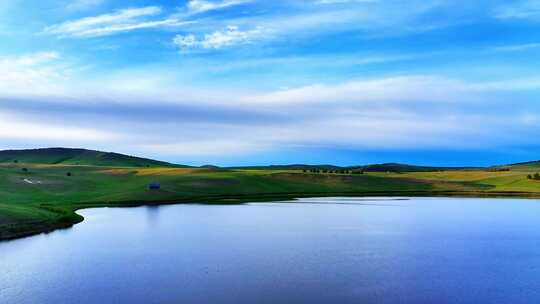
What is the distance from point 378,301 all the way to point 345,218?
4761cm

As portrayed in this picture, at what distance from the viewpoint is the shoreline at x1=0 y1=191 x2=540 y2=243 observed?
211ft

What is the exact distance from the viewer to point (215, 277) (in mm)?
39031

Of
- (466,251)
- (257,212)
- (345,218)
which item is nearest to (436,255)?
(466,251)

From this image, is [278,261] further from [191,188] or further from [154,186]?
[191,188]

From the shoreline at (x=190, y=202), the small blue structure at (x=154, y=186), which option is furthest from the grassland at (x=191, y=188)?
the small blue structure at (x=154, y=186)

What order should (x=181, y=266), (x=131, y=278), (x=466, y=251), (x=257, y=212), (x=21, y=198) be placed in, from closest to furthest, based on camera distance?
1. (x=131, y=278)
2. (x=181, y=266)
3. (x=466, y=251)
4. (x=257, y=212)
5. (x=21, y=198)

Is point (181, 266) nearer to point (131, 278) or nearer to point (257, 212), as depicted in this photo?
point (131, 278)

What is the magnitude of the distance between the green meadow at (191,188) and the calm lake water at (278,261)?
52.0ft

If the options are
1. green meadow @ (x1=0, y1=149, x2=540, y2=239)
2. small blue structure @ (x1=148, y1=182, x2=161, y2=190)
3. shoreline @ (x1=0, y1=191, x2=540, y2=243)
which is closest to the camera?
shoreline @ (x1=0, y1=191, x2=540, y2=243)

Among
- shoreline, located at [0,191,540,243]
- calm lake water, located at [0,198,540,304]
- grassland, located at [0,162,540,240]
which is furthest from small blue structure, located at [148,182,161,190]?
calm lake water, located at [0,198,540,304]

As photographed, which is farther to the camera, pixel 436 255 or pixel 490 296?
pixel 436 255

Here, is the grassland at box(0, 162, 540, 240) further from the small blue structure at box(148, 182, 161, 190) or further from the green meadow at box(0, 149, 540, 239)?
the small blue structure at box(148, 182, 161, 190)

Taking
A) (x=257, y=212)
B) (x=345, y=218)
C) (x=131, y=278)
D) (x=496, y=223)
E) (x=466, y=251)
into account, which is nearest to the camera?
(x=131, y=278)

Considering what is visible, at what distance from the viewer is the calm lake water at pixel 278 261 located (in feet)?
113
